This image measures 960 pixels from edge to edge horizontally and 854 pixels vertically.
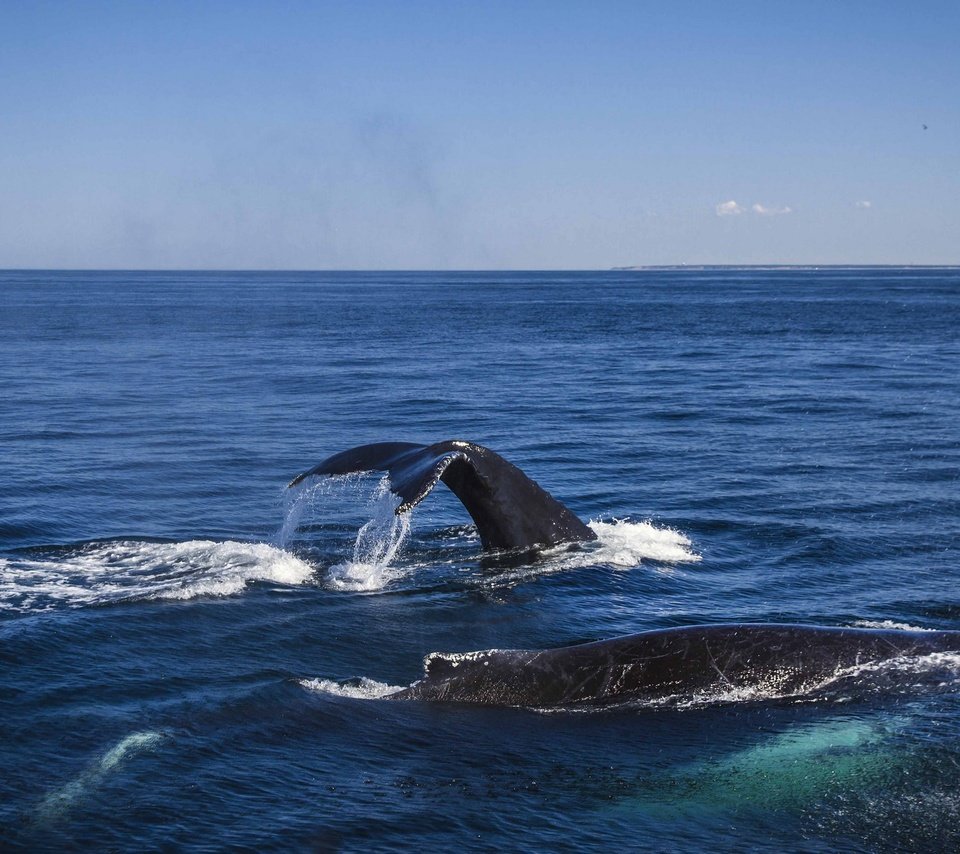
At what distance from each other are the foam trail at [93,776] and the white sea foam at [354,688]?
1260 mm

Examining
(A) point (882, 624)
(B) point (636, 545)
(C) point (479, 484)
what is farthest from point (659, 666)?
(B) point (636, 545)

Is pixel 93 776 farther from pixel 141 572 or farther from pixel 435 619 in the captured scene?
pixel 141 572

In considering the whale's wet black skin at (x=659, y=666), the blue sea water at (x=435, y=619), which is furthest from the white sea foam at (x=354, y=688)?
the whale's wet black skin at (x=659, y=666)

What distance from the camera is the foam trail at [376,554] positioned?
36.3ft

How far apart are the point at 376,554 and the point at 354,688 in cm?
404

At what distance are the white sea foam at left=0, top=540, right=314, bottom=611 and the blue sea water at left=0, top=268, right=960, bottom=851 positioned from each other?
0.04 meters

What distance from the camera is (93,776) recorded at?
667 cm

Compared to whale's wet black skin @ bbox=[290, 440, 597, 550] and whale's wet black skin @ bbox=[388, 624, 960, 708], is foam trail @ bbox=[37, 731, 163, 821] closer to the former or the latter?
whale's wet black skin @ bbox=[388, 624, 960, 708]

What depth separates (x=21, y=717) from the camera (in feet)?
24.9

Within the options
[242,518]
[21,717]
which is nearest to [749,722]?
[21,717]

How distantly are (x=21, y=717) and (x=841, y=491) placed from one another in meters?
12.4

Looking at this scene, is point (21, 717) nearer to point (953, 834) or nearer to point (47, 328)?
point (953, 834)

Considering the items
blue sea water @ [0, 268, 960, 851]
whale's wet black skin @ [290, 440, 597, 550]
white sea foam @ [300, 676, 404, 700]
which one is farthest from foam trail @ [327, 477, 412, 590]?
white sea foam @ [300, 676, 404, 700]

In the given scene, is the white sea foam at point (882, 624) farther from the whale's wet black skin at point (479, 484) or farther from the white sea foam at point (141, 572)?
the white sea foam at point (141, 572)
